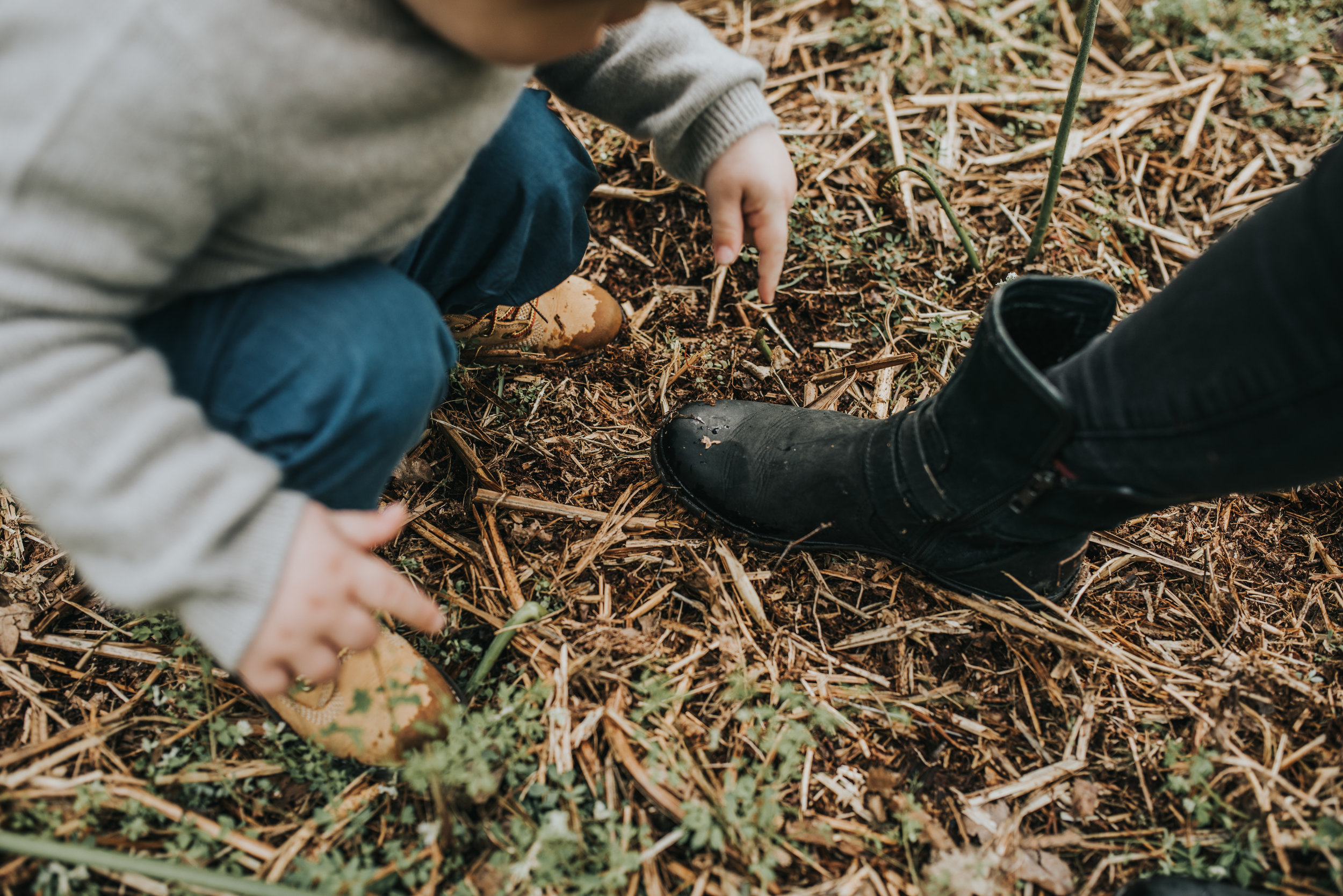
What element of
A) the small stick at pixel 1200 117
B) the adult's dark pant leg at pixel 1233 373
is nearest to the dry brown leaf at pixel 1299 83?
the small stick at pixel 1200 117

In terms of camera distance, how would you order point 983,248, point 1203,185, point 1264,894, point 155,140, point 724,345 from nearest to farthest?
point 155,140 < point 1264,894 < point 724,345 < point 983,248 < point 1203,185

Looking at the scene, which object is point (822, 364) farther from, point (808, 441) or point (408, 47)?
point (408, 47)

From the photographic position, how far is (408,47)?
89 cm

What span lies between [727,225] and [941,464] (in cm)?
58

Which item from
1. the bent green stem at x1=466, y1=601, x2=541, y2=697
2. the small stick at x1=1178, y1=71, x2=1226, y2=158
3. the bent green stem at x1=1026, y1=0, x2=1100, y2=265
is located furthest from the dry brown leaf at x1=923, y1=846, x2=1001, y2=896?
the small stick at x1=1178, y1=71, x2=1226, y2=158

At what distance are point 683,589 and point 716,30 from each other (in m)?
1.84

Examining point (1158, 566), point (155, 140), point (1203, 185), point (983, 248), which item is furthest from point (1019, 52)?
point (155, 140)

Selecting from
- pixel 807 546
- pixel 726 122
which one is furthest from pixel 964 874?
pixel 726 122

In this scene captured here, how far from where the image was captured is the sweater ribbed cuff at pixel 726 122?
4.46 ft

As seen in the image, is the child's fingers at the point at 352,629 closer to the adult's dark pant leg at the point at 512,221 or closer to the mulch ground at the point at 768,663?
the mulch ground at the point at 768,663

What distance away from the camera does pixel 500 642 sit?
138 cm

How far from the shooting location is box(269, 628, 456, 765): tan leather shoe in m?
1.26

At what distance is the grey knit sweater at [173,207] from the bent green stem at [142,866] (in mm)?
305

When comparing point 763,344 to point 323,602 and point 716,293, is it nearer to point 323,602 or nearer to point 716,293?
point 716,293
